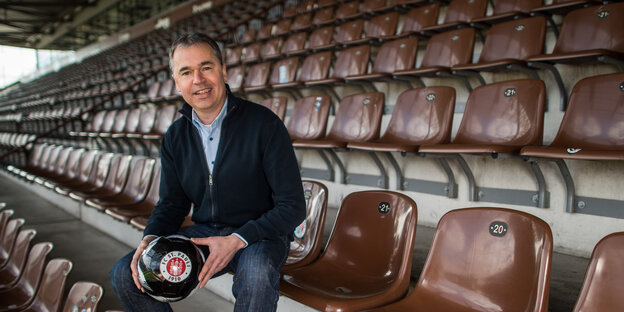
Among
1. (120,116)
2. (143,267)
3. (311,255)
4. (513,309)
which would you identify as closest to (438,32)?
(311,255)

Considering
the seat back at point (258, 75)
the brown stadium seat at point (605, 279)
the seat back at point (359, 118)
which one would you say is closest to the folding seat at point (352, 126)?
the seat back at point (359, 118)

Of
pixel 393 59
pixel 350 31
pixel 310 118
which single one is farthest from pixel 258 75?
pixel 393 59

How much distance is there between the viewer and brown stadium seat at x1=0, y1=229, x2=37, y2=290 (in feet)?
6.70

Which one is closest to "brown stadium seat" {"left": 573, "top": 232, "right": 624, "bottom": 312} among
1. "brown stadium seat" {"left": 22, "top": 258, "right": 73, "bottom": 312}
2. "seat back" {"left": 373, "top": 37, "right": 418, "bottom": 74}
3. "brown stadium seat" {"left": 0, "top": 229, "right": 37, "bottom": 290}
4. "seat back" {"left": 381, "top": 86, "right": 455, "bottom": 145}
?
"seat back" {"left": 381, "top": 86, "right": 455, "bottom": 145}

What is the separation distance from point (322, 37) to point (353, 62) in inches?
37.5

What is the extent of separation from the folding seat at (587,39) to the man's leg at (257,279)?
161 centimetres

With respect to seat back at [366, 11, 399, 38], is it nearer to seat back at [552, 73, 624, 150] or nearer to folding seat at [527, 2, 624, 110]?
folding seat at [527, 2, 624, 110]

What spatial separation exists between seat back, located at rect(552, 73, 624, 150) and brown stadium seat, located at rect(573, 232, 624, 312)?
0.91 meters

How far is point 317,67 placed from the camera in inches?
134

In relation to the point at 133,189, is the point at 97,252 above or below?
below

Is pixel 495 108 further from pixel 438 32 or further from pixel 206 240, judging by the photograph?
pixel 206 240

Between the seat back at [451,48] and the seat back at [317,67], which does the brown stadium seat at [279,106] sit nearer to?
the seat back at [317,67]

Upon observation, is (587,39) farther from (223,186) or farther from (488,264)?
(223,186)

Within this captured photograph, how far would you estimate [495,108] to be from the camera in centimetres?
196
